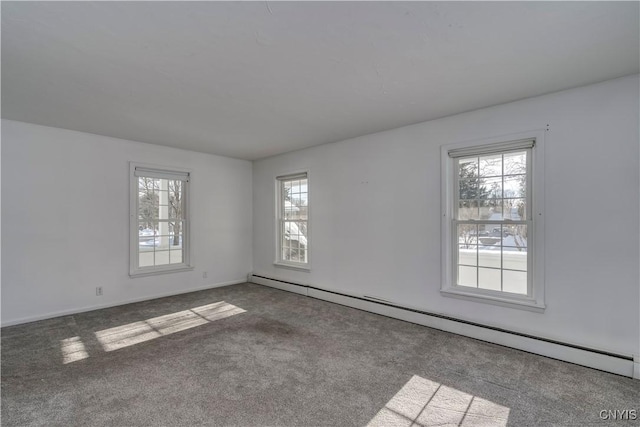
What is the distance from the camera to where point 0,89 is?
107 inches

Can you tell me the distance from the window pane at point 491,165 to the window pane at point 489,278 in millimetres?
1045

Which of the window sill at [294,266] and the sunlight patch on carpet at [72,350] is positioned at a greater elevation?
the window sill at [294,266]

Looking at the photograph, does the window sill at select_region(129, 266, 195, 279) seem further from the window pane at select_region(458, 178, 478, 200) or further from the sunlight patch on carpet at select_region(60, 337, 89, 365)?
the window pane at select_region(458, 178, 478, 200)

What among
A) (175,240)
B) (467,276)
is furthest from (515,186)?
(175,240)

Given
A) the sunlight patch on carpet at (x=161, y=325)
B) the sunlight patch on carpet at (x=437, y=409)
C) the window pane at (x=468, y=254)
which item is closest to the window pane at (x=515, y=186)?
the window pane at (x=468, y=254)

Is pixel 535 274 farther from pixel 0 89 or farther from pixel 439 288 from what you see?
pixel 0 89

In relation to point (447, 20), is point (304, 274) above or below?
below

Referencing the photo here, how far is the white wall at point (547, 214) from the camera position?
8.21 feet

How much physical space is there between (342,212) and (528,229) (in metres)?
2.34

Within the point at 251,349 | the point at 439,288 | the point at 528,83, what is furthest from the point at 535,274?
the point at 251,349

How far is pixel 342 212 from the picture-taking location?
4527 mm

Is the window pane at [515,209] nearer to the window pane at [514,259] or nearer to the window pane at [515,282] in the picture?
the window pane at [514,259]

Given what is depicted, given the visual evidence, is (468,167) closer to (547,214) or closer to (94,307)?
(547,214)

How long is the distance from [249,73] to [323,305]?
3.20 m
